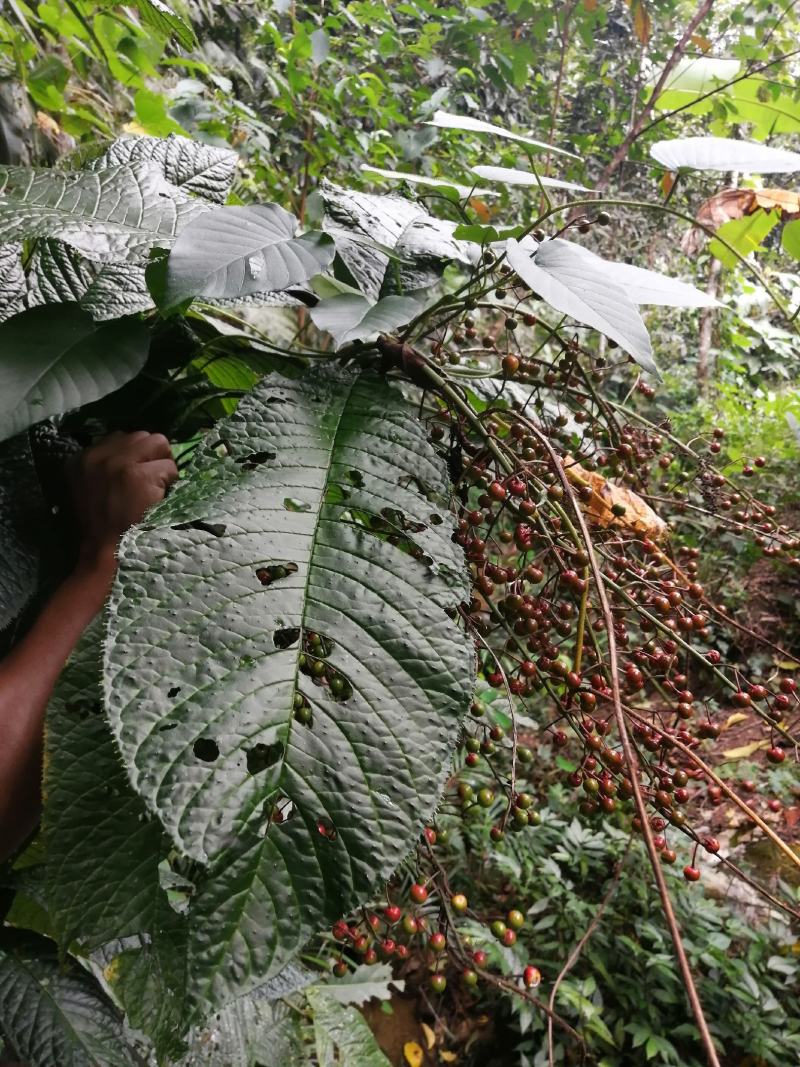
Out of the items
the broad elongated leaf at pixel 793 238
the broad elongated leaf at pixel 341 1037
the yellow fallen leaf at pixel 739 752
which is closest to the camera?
the broad elongated leaf at pixel 793 238

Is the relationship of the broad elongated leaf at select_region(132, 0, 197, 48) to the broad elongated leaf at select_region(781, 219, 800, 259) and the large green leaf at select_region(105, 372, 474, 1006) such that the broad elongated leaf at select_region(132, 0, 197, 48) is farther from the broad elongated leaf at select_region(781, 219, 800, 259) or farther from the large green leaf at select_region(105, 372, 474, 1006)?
the broad elongated leaf at select_region(781, 219, 800, 259)

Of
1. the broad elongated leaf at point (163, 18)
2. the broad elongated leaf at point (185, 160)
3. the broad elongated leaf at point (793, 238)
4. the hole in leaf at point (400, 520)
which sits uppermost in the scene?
the broad elongated leaf at point (163, 18)

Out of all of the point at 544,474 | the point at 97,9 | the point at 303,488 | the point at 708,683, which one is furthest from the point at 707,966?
the point at 97,9

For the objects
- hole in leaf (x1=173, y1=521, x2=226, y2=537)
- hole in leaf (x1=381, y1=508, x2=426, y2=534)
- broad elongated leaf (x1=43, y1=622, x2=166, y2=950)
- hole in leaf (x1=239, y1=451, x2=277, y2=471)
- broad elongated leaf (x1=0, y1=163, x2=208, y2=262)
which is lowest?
broad elongated leaf (x1=43, y1=622, x2=166, y2=950)

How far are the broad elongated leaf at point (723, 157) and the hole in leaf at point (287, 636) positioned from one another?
2.15 feet

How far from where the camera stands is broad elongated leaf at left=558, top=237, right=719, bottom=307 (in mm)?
540

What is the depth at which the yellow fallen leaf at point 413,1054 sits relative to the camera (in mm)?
1987

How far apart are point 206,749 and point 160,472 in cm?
30

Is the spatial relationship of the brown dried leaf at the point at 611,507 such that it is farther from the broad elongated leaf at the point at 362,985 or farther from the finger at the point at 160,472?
the broad elongated leaf at the point at 362,985

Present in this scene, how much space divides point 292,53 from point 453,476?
1785 mm

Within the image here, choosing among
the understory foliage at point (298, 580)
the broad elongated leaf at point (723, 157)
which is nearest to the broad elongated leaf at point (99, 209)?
the understory foliage at point (298, 580)

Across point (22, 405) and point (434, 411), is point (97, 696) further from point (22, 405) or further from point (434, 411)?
point (434, 411)

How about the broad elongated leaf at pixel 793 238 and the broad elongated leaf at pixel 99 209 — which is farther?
the broad elongated leaf at pixel 793 238

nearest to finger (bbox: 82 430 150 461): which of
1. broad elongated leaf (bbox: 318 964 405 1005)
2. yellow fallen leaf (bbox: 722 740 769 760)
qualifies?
broad elongated leaf (bbox: 318 964 405 1005)
